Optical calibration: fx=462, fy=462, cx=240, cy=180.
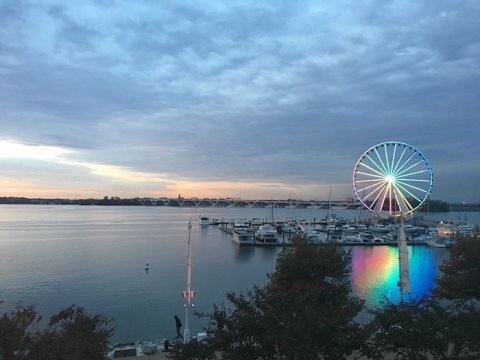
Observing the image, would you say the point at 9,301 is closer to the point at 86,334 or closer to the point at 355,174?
the point at 86,334

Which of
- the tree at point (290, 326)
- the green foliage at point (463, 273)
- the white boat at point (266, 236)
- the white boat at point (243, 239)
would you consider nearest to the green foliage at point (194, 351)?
the tree at point (290, 326)

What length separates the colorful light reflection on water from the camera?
142 ft

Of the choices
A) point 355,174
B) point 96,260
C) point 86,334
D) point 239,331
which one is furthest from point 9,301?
point 355,174

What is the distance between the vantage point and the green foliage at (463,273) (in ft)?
62.3

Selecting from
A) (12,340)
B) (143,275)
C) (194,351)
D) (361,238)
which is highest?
(12,340)

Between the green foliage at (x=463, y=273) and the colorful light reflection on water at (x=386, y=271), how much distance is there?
41.2ft

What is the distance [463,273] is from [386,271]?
3944 cm

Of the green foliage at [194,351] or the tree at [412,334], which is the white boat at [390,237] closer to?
the tree at [412,334]

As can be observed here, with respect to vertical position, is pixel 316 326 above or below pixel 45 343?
above

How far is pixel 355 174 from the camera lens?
2456 inches

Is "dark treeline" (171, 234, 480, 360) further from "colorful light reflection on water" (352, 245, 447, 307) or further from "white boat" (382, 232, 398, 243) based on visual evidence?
"white boat" (382, 232, 398, 243)

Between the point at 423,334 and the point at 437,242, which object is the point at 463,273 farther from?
the point at 437,242

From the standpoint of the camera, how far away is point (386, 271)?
5741cm

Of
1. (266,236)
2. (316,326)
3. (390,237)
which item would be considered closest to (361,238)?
(390,237)
